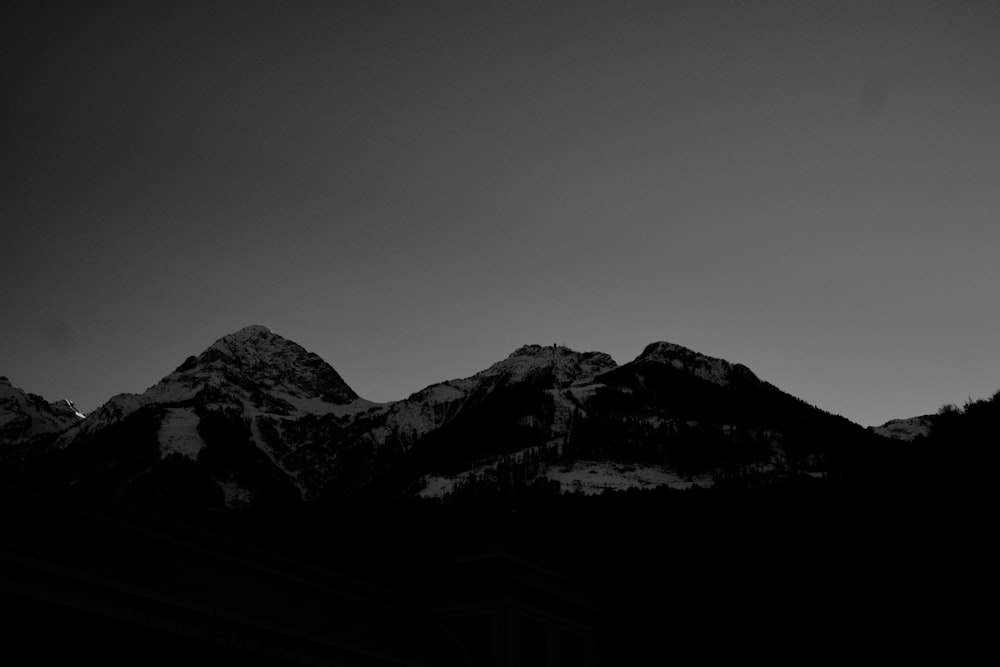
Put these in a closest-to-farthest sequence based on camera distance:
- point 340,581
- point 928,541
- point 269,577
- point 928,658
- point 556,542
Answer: point 269,577 → point 340,581 → point 928,658 → point 928,541 → point 556,542

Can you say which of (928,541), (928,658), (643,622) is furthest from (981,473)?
(643,622)

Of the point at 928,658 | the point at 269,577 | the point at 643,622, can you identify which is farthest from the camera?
the point at 643,622

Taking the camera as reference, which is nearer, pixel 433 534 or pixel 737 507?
pixel 737 507

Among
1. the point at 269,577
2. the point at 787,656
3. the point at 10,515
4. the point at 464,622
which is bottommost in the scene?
the point at 787,656

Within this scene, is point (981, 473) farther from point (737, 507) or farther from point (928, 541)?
point (737, 507)

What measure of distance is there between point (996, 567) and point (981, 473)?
567cm

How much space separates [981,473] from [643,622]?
1551cm

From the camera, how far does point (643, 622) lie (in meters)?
39.4

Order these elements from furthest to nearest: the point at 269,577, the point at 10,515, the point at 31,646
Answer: the point at 269,577
the point at 10,515
the point at 31,646

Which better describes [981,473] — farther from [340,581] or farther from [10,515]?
[10,515]

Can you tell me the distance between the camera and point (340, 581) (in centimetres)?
1884

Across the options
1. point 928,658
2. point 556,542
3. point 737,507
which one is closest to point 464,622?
point 928,658

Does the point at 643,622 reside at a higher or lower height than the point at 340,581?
lower

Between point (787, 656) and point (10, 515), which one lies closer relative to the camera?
point (10, 515)
